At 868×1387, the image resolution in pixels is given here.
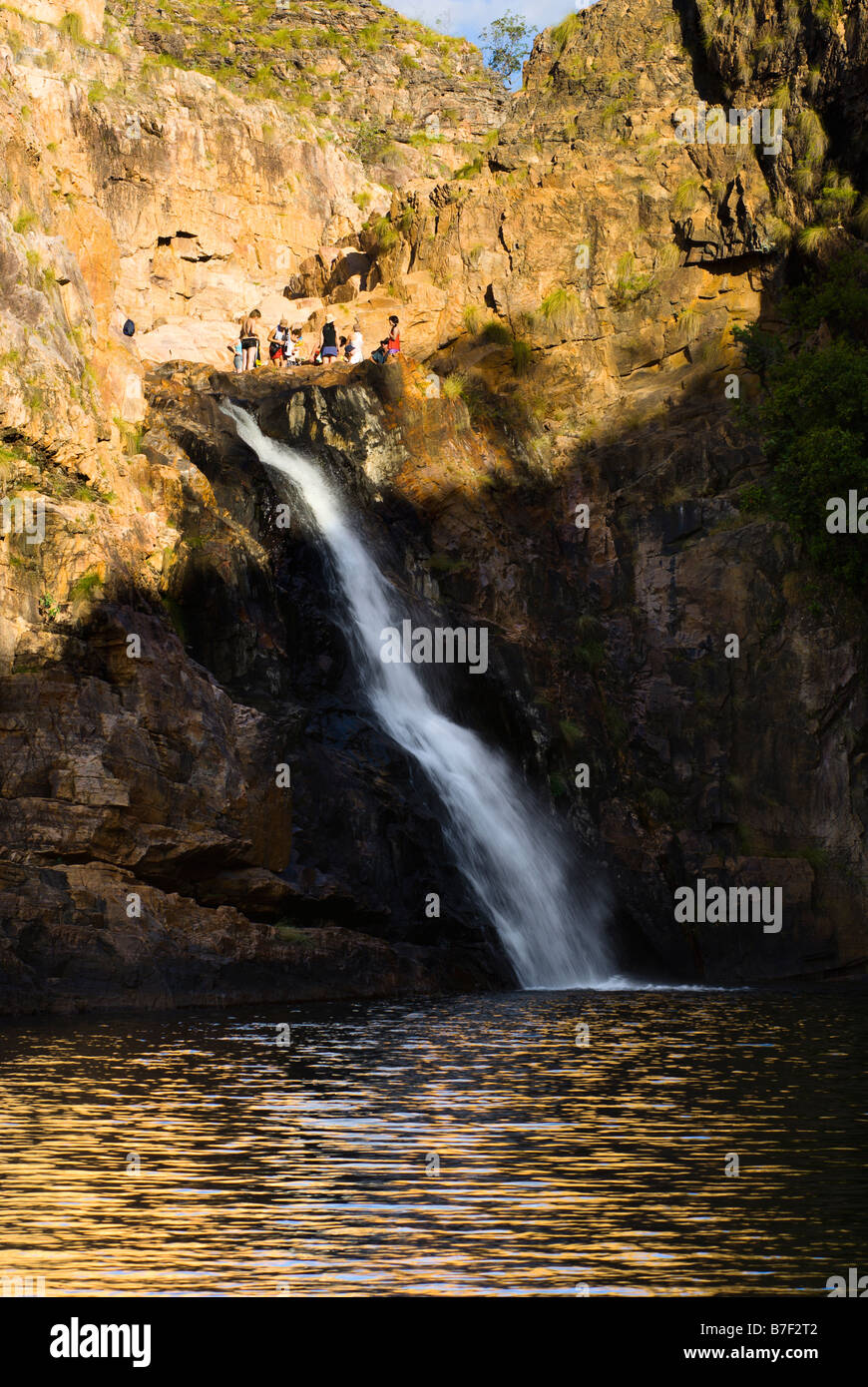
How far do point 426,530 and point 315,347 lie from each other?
1074 centimetres

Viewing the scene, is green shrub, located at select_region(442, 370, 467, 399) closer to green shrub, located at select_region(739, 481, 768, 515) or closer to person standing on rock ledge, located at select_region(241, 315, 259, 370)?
person standing on rock ledge, located at select_region(241, 315, 259, 370)

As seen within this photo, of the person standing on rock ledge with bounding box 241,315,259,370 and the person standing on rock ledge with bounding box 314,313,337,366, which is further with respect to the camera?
the person standing on rock ledge with bounding box 241,315,259,370

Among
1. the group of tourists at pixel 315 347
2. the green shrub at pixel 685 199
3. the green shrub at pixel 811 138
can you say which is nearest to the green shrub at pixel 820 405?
the green shrub at pixel 811 138

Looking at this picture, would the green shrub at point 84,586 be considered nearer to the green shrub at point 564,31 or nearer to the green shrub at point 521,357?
the green shrub at point 521,357

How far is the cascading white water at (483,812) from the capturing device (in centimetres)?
3341

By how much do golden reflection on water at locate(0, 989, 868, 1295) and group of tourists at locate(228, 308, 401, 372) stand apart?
30441mm

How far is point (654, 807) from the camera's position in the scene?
41.2 meters

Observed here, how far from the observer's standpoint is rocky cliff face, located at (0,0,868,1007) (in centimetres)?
2802

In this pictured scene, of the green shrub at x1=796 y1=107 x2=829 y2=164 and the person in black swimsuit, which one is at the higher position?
the green shrub at x1=796 y1=107 x2=829 y2=164

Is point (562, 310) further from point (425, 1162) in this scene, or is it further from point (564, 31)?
point (425, 1162)

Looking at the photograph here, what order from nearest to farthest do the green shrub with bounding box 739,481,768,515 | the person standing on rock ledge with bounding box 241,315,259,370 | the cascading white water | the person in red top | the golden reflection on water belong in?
the golden reflection on water
the cascading white water
the green shrub with bounding box 739,481,768,515
the person in red top
the person standing on rock ledge with bounding box 241,315,259,370

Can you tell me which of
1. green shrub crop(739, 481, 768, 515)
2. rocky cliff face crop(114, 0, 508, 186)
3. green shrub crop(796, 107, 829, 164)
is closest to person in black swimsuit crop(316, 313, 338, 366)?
green shrub crop(739, 481, 768, 515)

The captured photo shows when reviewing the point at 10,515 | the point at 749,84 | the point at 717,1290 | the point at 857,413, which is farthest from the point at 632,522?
the point at 717,1290

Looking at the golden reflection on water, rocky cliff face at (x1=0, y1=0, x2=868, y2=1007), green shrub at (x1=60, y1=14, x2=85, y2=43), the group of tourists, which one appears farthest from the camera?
green shrub at (x1=60, y1=14, x2=85, y2=43)
